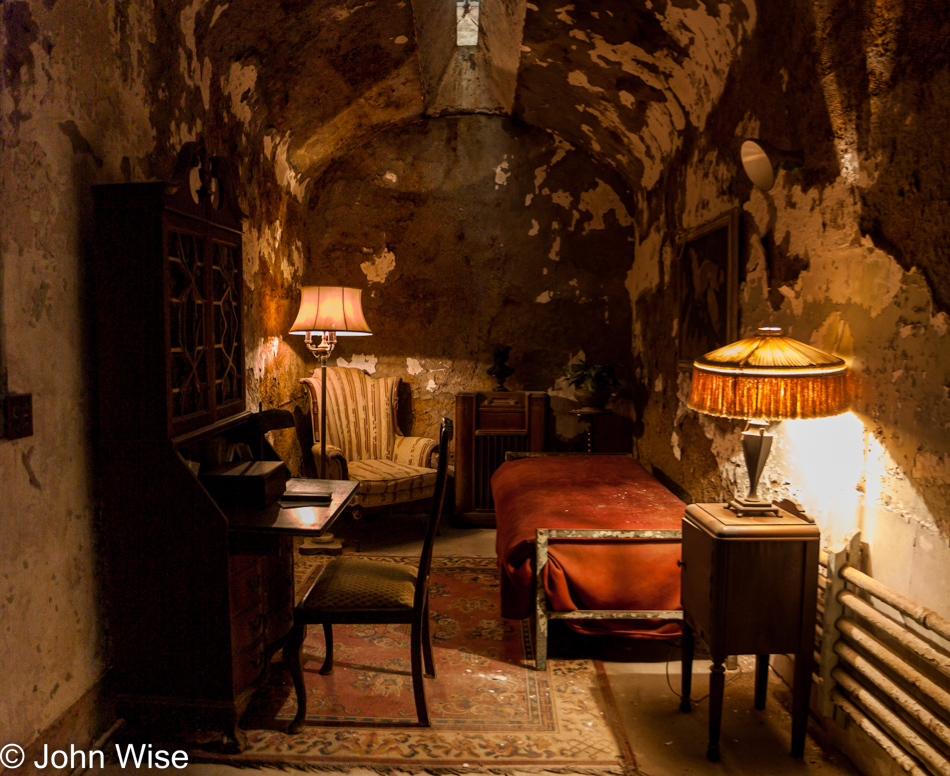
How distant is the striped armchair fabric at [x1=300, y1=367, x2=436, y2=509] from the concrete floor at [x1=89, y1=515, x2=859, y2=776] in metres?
1.77

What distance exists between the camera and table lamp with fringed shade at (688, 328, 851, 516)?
2047 millimetres

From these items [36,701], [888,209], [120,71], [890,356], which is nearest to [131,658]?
[36,701]

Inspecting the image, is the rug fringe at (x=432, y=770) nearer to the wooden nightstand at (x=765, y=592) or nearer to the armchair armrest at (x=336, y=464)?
the wooden nightstand at (x=765, y=592)

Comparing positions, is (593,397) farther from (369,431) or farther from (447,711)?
(447,711)

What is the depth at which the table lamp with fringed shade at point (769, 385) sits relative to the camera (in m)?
2.05

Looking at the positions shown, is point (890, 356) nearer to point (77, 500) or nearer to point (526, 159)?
point (77, 500)

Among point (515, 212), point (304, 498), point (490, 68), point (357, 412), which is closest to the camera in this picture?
point (304, 498)

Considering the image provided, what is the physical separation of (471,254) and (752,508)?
3525mm

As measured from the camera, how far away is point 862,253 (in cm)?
211

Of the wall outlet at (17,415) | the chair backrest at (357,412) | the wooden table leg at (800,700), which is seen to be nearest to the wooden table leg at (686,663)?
the wooden table leg at (800,700)

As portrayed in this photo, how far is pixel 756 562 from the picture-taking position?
83.7 inches

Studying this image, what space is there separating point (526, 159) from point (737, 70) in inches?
94.9

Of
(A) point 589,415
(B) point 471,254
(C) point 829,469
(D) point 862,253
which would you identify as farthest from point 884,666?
(B) point 471,254

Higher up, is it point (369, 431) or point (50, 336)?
point (50, 336)
